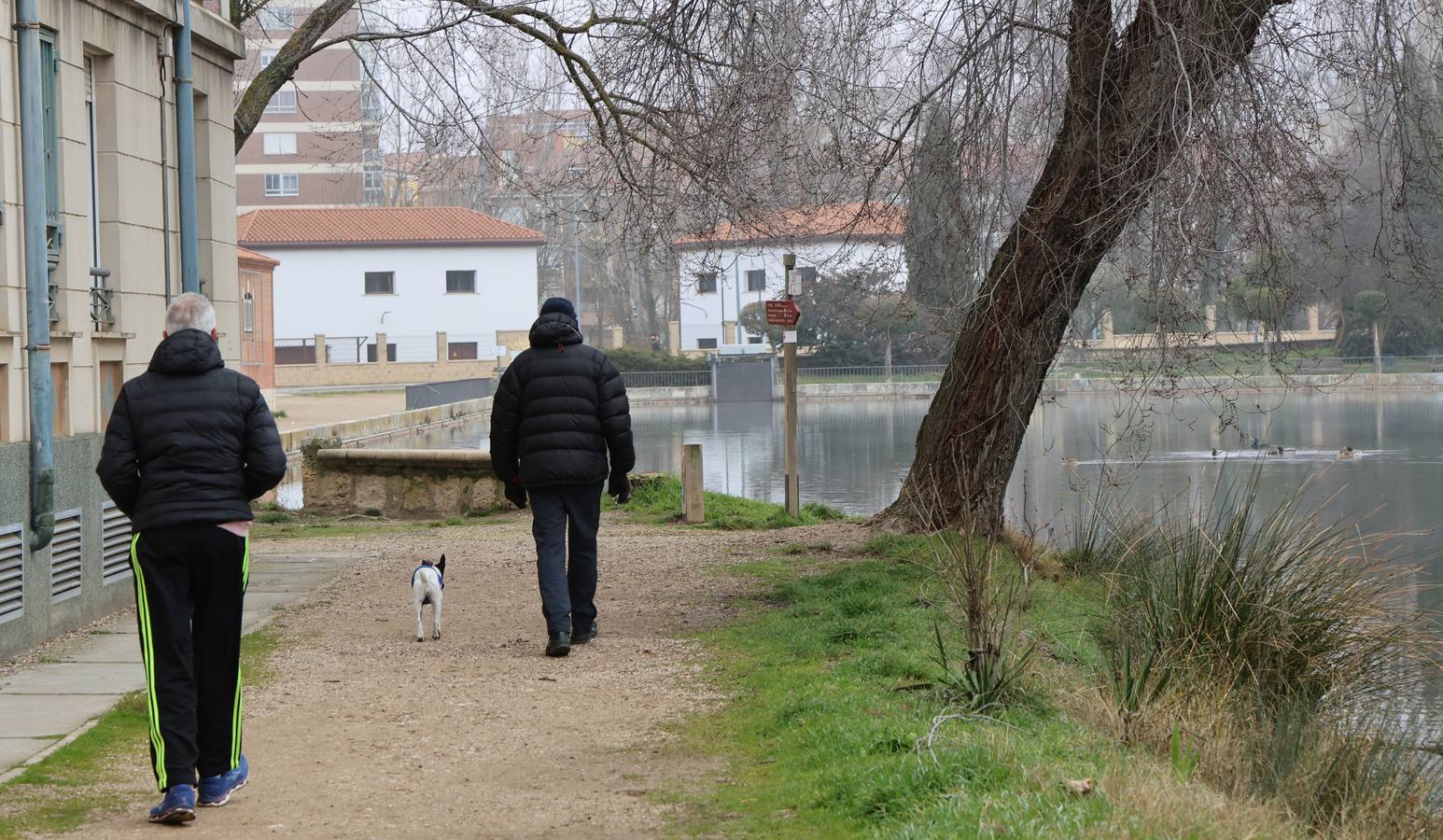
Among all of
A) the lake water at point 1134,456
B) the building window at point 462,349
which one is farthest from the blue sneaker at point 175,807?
the building window at point 462,349

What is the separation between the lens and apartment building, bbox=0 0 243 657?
8.05 metres

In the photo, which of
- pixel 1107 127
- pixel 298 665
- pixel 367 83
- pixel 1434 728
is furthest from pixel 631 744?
pixel 367 83

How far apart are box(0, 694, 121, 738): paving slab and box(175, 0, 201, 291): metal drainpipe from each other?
4.40m

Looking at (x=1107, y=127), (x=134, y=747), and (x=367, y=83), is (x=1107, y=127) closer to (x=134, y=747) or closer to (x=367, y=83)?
(x=134, y=747)

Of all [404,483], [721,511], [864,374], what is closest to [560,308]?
[721,511]

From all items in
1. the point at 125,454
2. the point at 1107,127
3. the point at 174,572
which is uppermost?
the point at 1107,127

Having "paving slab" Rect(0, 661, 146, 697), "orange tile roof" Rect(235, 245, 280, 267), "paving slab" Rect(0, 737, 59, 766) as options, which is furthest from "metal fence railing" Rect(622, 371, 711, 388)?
"paving slab" Rect(0, 737, 59, 766)

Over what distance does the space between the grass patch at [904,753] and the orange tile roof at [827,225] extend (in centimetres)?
386

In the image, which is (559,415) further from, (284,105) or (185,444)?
(284,105)

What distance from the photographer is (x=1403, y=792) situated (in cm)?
647

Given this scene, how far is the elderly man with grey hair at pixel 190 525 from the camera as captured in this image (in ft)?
16.8

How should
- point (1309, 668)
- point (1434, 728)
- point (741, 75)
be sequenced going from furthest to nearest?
1. point (741, 75)
2. point (1434, 728)
3. point (1309, 668)

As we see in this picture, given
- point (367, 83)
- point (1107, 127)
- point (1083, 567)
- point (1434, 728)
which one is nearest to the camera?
point (1434, 728)

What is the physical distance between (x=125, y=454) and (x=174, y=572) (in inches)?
17.3
